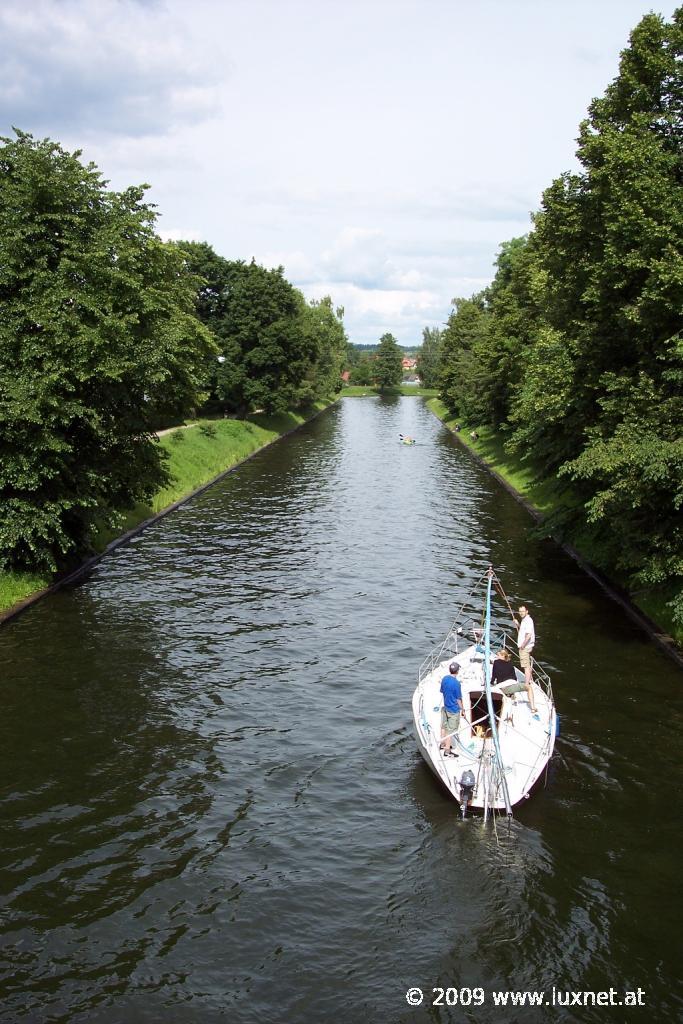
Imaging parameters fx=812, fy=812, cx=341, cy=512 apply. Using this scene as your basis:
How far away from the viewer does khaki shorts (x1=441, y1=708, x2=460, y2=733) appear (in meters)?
17.8

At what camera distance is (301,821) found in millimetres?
16766

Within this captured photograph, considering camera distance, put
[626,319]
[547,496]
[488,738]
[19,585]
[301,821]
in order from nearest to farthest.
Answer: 1. [301,821]
2. [488,738]
3. [626,319]
4. [19,585]
5. [547,496]

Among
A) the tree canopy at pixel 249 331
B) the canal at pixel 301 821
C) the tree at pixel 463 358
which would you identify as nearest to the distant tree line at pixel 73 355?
the canal at pixel 301 821

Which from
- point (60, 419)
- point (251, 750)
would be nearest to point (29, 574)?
point (60, 419)

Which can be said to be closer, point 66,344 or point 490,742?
point 490,742

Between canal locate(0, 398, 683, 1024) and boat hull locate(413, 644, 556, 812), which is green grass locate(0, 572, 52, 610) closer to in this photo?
canal locate(0, 398, 683, 1024)

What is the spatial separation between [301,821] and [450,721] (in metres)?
3.85

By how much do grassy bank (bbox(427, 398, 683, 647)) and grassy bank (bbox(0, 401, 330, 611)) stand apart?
19230mm

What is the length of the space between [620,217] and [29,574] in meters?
24.8

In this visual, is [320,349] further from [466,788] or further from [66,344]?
[466,788]

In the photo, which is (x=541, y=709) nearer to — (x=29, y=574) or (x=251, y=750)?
(x=251, y=750)

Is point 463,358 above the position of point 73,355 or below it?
above

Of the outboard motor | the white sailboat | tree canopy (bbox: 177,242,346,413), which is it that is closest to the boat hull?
the white sailboat

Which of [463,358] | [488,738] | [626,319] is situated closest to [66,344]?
[626,319]
